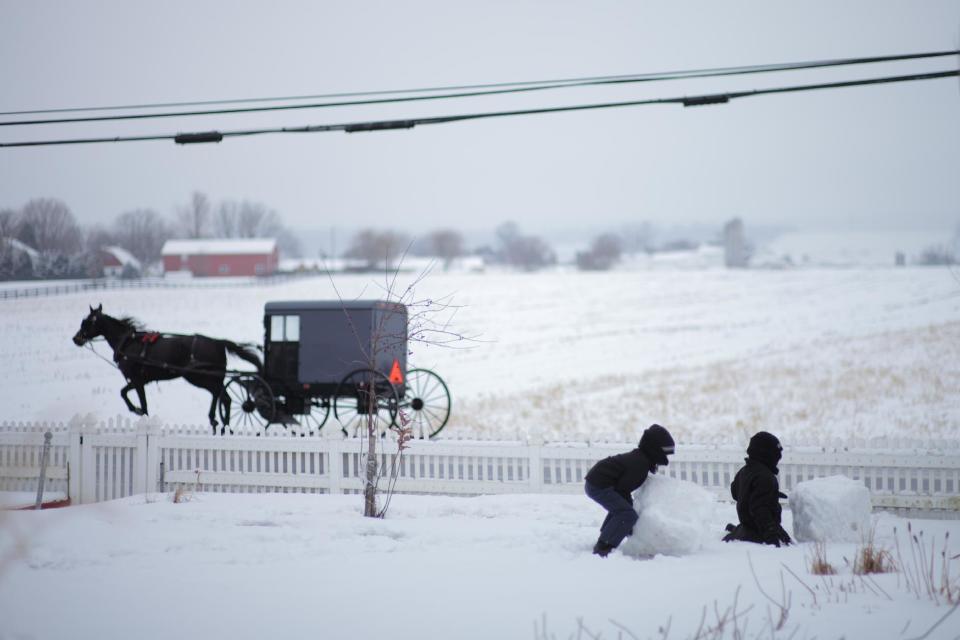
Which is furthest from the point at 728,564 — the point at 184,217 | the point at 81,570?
the point at 184,217

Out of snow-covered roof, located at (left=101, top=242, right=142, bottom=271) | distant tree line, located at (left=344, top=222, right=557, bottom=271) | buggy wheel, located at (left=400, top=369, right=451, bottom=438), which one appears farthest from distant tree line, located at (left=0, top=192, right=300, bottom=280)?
distant tree line, located at (left=344, top=222, right=557, bottom=271)

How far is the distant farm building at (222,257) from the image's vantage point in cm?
2930

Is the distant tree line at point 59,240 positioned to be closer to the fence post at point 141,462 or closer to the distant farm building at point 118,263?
the distant farm building at point 118,263

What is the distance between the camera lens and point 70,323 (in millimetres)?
17297

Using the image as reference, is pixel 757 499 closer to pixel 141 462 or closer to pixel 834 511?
pixel 834 511

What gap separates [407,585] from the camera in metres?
6.55

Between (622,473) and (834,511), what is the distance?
231 cm

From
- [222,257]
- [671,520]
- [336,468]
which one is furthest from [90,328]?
[222,257]

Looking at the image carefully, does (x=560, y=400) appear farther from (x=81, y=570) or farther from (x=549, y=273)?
(x=549, y=273)

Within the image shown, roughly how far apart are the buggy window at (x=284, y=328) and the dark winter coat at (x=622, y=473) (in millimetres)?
8658

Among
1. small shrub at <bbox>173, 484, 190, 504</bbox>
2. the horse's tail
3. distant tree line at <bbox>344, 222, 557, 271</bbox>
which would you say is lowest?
small shrub at <bbox>173, 484, 190, 504</bbox>

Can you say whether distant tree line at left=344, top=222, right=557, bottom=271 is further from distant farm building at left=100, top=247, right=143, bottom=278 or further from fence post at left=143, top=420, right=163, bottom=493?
fence post at left=143, top=420, right=163, bottom=493

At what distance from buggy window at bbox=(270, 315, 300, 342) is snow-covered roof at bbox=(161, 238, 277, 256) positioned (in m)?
10.9

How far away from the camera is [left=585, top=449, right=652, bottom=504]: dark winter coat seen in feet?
24.0
